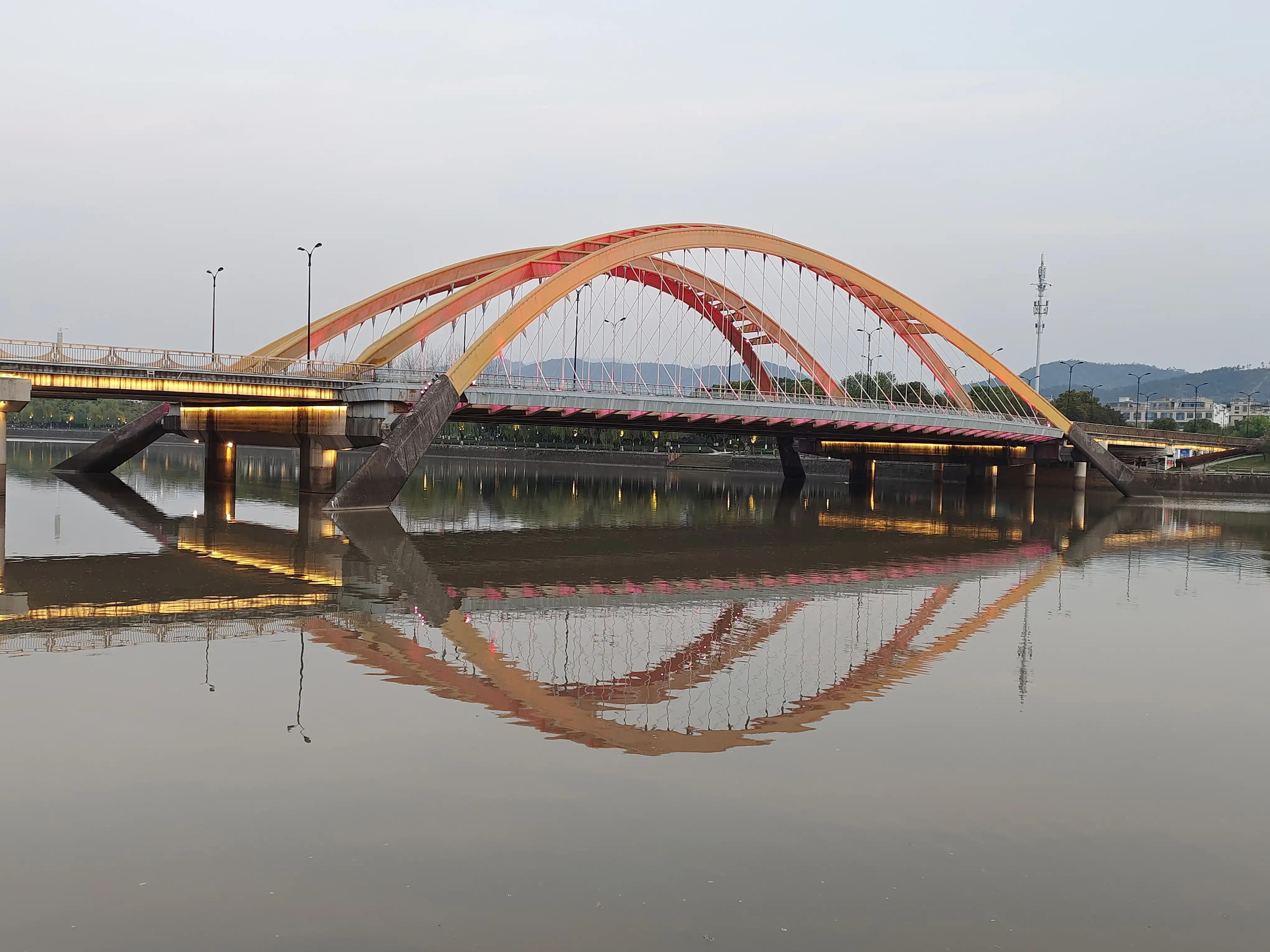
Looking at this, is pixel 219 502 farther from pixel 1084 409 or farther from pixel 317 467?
pixel 1084 409

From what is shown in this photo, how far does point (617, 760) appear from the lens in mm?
10727

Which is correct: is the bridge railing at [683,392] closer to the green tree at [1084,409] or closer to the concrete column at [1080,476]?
the concrete column at [1080,476]

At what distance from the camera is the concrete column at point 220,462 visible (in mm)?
49844

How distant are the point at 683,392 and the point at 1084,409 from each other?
79.9 m

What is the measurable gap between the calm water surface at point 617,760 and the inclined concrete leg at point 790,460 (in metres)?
49.8

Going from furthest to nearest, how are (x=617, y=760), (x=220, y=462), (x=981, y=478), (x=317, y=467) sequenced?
(x=981, y=478)
(x=220, y=462)
(x=317, y=467)
(x=617, y=760)

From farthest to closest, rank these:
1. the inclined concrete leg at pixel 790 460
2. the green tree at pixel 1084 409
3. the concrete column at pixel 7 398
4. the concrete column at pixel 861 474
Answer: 1. the green tree at pixel 1084 409
2. the inclined concrete leg at pixel 790 460
3. the concrete column at pixel 861 474
4. the concrete column at pixel 7 398

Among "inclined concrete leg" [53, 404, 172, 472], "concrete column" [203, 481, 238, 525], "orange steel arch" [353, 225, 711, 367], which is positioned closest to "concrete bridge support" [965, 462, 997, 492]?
"orange steel arch" [353, 225, 711, 367]

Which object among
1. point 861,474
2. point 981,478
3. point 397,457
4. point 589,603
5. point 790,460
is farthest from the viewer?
point 981,478

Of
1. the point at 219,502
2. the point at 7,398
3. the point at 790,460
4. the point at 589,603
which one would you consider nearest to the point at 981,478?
the point at 790,460

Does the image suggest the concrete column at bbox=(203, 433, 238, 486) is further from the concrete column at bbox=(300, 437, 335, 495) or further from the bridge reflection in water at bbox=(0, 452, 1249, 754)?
the bridge reflection in water at bbox=(0, 452, 1249, 754)

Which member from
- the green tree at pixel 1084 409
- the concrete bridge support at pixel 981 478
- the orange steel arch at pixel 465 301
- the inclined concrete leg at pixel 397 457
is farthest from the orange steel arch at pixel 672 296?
the green tree at pixel 1084 409

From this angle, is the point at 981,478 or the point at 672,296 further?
the point at 981,478

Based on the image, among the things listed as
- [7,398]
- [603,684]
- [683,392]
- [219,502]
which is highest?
[683,392]
